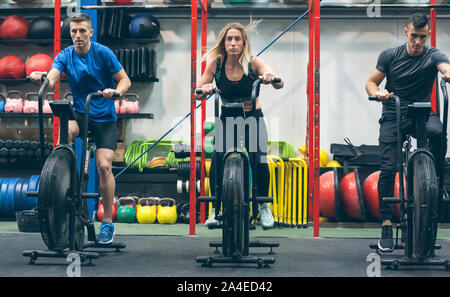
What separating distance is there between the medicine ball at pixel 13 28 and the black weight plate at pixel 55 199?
165 inches

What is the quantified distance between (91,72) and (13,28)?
3.64 metres

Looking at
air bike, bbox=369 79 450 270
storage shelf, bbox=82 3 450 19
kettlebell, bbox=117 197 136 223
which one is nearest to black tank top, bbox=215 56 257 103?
air bike, bbox=369 79 450 270

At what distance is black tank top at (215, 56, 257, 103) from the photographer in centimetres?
348

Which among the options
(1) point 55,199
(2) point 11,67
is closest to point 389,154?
(1) point 55,199

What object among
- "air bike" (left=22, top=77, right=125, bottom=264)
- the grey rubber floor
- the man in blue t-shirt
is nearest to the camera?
the grey rubber floor

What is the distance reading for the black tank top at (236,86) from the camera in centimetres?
348

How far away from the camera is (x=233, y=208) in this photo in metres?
2.84

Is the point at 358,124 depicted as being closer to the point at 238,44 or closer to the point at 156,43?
the point at 156,43

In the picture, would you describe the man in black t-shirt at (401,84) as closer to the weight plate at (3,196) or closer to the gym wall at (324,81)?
the gym wall at (324,81)

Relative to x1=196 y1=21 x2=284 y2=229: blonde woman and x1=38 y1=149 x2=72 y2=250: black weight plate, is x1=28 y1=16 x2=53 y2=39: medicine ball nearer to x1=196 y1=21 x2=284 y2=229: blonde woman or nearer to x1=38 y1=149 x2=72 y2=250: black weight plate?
x1=196 y1=21 x2=284 y2=229: blonde woman

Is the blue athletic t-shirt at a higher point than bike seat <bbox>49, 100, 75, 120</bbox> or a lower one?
higher

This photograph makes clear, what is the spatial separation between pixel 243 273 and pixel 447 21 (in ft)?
17.4

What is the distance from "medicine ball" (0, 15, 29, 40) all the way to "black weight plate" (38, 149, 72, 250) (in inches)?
165
